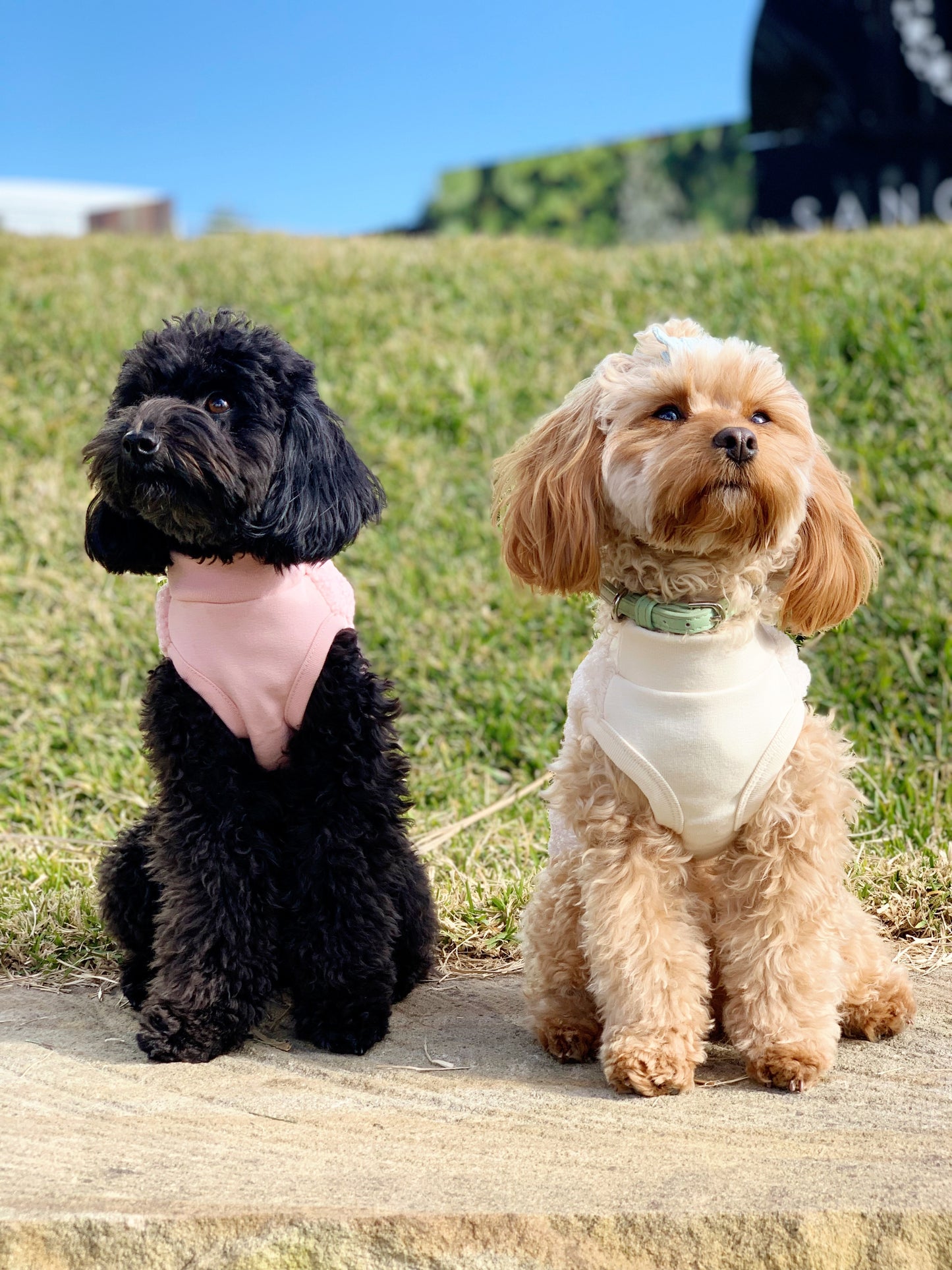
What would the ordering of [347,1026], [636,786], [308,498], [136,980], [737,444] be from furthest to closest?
[136,980]
[347,1026]
[308,498]
[636,786]
[737,444]

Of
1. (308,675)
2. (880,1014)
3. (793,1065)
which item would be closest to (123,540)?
(308,675)

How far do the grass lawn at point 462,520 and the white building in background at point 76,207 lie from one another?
912 inches

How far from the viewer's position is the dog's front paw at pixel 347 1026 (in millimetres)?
2879

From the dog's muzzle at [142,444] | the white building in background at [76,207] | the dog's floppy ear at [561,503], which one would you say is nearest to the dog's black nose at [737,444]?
the dog's floppy ear at [561,503]

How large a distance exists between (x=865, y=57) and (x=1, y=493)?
694cm

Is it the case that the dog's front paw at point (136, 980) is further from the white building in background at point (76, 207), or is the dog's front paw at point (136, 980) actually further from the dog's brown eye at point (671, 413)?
the white building in background at point (76, 207)

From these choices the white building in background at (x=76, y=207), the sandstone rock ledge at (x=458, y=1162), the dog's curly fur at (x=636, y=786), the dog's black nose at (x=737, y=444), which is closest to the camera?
the sandstone rock ledge at (x=458, y=1162)

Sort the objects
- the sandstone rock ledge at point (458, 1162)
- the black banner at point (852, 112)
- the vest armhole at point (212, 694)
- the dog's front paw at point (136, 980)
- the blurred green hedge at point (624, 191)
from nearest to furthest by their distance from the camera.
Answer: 1. the sandstone rock ledge at point (458, 1162)
2. the vest armhole at point (212, 694)
3. the dog's front paw at point (136, 980)
4. the black banner at point (852, 112)
5. the blurred green hedge at point (624, 191)

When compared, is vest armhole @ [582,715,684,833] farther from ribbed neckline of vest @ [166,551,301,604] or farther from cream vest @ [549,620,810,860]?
ribbed neckline of vest @ [166,551,301,604]

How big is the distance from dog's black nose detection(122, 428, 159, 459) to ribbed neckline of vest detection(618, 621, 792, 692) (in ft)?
3.45

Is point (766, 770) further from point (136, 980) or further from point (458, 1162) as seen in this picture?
point (136, 980)

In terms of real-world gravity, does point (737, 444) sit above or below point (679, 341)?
below

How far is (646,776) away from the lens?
8.50 ft

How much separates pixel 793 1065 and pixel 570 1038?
49 cm
